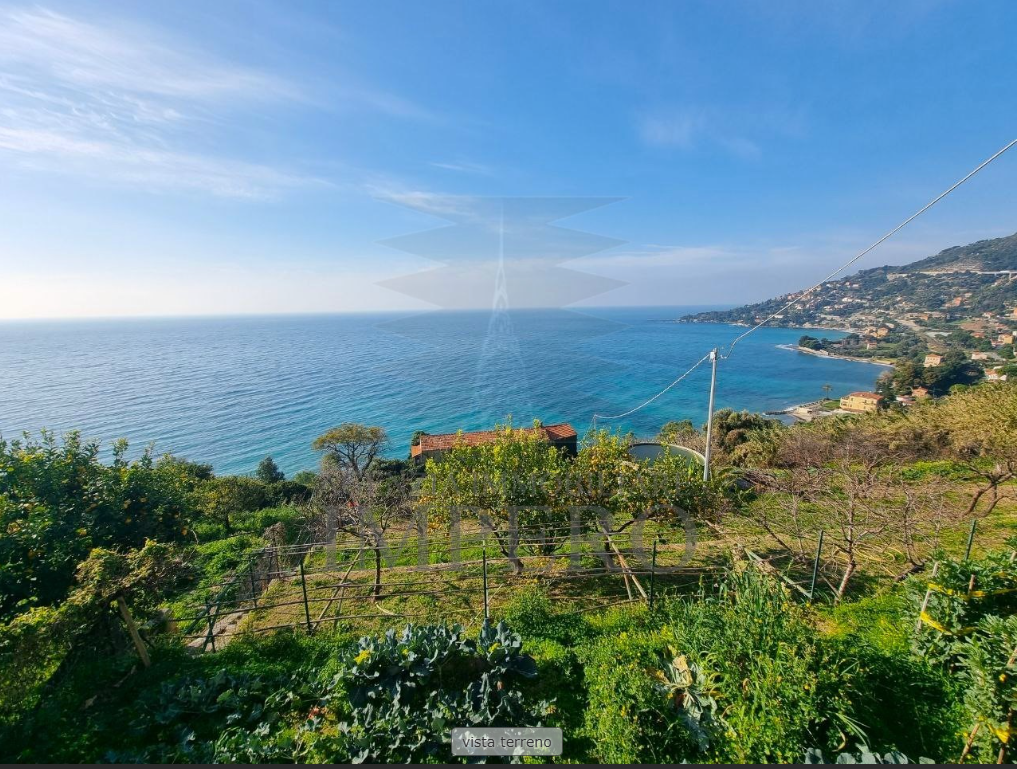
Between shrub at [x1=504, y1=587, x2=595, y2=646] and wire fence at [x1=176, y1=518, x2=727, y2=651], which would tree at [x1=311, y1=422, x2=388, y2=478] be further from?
shrub at [x1=504, y1=587, x2=595, y2=646]

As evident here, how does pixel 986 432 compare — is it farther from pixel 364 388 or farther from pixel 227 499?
pixel 364 388

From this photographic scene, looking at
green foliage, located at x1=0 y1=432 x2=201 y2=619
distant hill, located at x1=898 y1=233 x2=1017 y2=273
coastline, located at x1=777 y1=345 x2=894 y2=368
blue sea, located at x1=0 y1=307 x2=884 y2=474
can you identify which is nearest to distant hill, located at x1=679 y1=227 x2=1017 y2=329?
distant hill, located at x1=898 y1=233 x2=1017 y2=273

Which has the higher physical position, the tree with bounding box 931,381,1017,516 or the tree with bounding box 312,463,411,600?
the tree with bounding box 931,381,1017,516

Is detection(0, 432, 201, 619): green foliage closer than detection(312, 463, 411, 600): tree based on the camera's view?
Yes

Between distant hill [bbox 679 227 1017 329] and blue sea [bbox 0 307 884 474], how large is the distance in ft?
33.2

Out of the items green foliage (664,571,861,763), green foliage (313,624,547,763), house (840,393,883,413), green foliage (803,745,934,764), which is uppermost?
green foliage (664,571,861,763)

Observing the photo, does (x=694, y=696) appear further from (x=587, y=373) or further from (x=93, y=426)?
(x=587, y=373)

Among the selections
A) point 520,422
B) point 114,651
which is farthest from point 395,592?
point 520,422

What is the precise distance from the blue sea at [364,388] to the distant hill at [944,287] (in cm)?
1011

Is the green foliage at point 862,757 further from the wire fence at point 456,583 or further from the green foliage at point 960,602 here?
the wire fence at point 456,583

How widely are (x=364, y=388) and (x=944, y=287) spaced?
86.8 meters

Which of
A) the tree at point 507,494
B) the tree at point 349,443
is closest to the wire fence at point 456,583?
the tree at point 507,494

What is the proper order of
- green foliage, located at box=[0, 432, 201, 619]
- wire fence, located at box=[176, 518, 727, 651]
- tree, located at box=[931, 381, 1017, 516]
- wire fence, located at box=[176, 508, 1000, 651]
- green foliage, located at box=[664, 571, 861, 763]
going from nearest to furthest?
1. green foliage, located at box=[664, 571, 861, 763]
2. green foliage, located at box=[0, 432, 201, 619]
3. wire fence, located at box=[176, 508, 1000, 651]
4. wire fence, located at box=[176, 518, 727, 651]
5. tree, located at box=[931, 381, 1017, 516]

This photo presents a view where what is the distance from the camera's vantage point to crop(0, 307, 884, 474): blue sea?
31.6 metres
